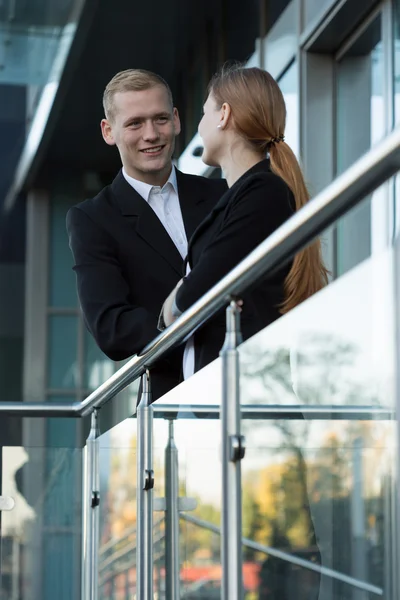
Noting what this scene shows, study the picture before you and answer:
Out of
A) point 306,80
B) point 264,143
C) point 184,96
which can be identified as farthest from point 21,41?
point 264,143

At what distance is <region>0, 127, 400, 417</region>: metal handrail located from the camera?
144 cm

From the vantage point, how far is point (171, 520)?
2.66 meters

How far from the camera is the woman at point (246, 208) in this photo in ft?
7.86

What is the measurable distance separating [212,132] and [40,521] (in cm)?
246

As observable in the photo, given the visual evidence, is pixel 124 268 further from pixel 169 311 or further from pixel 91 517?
pixel 91 517

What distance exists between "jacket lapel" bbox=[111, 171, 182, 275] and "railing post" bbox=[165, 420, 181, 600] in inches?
27.1

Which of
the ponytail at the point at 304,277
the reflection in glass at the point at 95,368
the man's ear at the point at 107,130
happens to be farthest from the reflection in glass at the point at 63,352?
the ponytail at the point at 304,277

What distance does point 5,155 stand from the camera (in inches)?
452

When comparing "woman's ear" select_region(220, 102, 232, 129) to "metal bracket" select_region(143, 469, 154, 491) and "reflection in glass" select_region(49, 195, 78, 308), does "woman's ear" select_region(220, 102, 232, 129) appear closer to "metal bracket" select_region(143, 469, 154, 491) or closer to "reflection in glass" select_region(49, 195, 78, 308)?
"metal bracket" select_region(143, 469, 154, 491)

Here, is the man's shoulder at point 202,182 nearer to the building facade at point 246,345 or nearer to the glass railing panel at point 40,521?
the building facade at point 246,345

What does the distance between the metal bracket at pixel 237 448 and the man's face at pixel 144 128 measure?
1.47 metres

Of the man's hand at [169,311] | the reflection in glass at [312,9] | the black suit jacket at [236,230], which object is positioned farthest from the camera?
the reflection in glass at [312,9]

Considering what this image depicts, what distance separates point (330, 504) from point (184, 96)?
7895 mm

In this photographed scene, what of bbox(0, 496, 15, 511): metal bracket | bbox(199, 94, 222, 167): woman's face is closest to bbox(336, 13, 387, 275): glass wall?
bbox(0, 496, 15, 511): metal bracket
